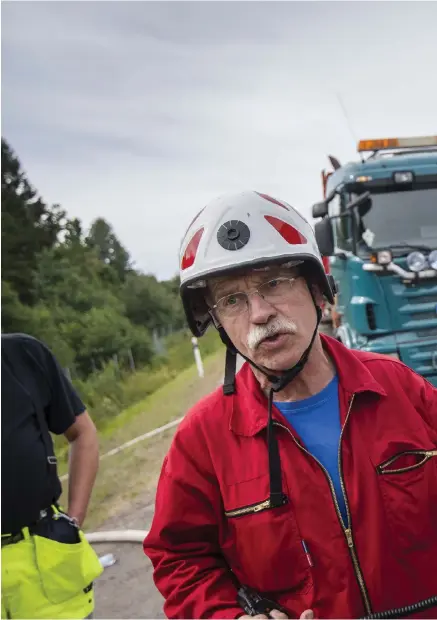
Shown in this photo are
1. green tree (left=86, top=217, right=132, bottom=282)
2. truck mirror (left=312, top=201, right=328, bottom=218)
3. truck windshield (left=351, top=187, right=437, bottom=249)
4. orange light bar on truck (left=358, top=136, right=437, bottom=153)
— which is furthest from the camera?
green tree (left=86, top=217, right=132, bottom=282)

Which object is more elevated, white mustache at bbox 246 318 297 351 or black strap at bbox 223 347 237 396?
white mustache at bbox 246 318 297 351

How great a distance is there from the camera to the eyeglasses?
171 cm

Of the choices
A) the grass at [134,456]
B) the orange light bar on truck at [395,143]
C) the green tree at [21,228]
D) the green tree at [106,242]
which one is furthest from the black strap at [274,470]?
the green tree at [106,242]

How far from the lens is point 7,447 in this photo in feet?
6.72

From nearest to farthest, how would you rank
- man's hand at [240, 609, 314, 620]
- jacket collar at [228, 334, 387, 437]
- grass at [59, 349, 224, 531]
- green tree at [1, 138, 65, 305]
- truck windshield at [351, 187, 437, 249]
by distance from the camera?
man's hand at [240, 609, 314, 620] < jacket collar at [228, 334, 387, 437] < grass at [59, 349, 224, 531] < truck windshield at [351, 187, 437, 249] < green tree at [1, 138, 65, 305]

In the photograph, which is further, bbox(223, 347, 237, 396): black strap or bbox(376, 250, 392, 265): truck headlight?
bbox(376, 250, 392, 265): truck headlight

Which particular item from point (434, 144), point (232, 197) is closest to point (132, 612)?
point (232, 197)

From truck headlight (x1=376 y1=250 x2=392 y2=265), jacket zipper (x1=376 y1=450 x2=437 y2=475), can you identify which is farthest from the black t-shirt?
truck headlight (x1=376 y1=250 x2=392 y2=265)

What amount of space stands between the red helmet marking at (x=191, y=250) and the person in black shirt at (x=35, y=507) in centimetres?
80

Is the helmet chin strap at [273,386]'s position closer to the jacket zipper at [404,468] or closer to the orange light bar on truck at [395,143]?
the jacket zipper at [404,468]

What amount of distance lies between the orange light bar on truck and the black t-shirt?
5.06 metres

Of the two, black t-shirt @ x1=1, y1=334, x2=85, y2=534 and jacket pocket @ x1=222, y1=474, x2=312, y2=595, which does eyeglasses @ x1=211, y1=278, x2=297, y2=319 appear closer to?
jacket pocket @ x1=222, y1=474, x2=312, y2=595

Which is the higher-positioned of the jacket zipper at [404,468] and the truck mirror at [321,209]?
the truck mirror at [321,209]

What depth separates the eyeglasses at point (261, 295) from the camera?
5.62 feet
